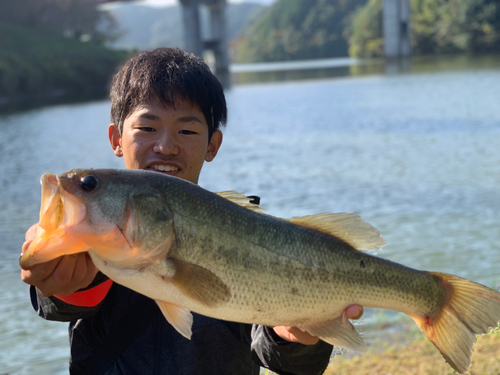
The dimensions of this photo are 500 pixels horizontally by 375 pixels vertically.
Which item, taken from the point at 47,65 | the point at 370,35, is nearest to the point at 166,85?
the point at 47,65

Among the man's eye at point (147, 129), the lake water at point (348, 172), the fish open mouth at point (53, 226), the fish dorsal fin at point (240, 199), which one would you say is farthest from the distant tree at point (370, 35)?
the fish open mouth at point (53, 226)

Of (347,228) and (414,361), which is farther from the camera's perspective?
(414,361)

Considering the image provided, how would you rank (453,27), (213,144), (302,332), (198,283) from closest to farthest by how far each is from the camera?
(198,283) < (302,332) < (213,144) < (453,27)

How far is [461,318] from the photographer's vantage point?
2.17 metres

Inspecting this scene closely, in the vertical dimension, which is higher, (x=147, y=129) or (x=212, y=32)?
(x=212, y=32)

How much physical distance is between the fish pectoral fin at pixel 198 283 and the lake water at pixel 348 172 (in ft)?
12.1

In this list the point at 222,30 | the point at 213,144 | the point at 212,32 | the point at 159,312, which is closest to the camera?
the point at 159,312

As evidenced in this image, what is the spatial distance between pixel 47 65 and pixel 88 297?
189 feet

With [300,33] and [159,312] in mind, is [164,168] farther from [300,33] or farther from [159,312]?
[300,33]

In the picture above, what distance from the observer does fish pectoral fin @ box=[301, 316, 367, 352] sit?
83.1 inches

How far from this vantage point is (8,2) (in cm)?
7088

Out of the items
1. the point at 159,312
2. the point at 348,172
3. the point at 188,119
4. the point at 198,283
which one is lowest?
the point at 348,172

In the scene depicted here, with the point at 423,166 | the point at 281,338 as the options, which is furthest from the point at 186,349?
the point at 423,166

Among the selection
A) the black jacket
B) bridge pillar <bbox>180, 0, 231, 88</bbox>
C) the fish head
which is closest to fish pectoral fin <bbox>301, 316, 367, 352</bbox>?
the black jacket
